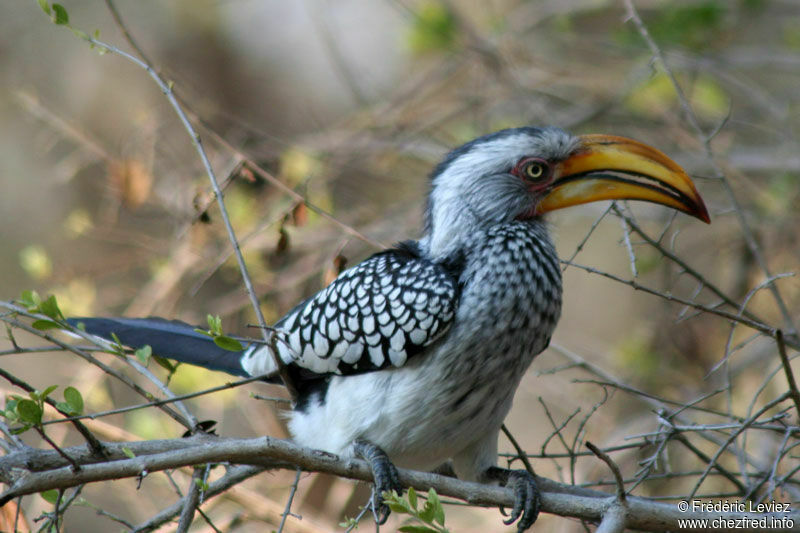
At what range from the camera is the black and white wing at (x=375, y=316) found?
2316 millimetres

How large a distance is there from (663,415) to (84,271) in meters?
3.00

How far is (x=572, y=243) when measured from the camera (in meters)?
6.89

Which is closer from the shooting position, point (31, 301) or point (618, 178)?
point (31, 301)

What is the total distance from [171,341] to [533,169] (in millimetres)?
1299

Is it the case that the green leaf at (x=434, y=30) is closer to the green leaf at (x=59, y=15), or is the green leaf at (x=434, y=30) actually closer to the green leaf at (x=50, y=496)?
the green leaf at (x=59, y=15)

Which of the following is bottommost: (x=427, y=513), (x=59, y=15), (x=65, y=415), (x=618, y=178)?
(x=427, y=513)

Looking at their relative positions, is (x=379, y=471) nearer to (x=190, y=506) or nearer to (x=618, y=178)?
(x=190, y=506)

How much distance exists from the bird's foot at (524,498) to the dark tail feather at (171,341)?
0.94 m

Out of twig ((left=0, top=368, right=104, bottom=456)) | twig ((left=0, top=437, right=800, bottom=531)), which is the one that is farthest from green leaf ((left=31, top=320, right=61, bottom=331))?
twig ((left=0, top=437, right=800, bottom=531))

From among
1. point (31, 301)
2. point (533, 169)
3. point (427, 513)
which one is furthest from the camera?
point (533, 169)

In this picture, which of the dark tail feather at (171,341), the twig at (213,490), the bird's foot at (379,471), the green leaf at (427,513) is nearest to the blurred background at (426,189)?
the dark tail feather at (171,341)

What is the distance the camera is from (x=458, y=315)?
2330 millimetres

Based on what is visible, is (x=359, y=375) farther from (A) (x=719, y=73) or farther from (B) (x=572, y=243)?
(B) (x=572, y=243)

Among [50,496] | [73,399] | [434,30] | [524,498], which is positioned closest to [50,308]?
[73,399]
